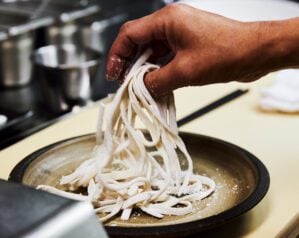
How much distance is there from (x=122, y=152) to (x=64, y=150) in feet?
0.44

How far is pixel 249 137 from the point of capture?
1578mm

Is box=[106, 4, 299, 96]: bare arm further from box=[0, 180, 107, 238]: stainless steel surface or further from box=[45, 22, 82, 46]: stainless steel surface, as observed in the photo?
box=[45, 22, 82, 46]: stainless steel surface

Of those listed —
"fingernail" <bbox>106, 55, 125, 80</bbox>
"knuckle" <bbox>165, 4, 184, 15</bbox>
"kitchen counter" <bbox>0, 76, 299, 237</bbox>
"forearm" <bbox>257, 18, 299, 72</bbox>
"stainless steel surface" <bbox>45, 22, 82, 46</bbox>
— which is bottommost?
"kitchen counter" <bbox>0, 76, 299, 237</bbox>

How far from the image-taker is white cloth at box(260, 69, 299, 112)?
1.72 metres

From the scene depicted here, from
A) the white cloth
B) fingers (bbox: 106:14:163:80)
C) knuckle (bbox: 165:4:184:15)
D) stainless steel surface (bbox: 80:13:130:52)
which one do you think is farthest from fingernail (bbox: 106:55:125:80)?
stainless steel surface (bbox: 80:13:130:52)

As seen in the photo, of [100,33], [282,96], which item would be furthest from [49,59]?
[282,96]

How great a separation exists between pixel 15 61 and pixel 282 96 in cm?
93

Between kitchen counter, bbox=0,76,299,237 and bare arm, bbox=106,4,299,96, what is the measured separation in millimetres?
260

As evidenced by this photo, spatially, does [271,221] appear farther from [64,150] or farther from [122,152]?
[64,150]

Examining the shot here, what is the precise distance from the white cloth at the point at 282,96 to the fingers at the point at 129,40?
0.57m

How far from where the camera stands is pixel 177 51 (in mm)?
1223

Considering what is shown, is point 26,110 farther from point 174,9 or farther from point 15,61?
point 174,9

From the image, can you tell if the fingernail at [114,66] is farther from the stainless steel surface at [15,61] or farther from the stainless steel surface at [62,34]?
the stainless steel surface at [62,34]

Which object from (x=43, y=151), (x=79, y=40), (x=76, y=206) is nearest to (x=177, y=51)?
(x=43, y=151)
